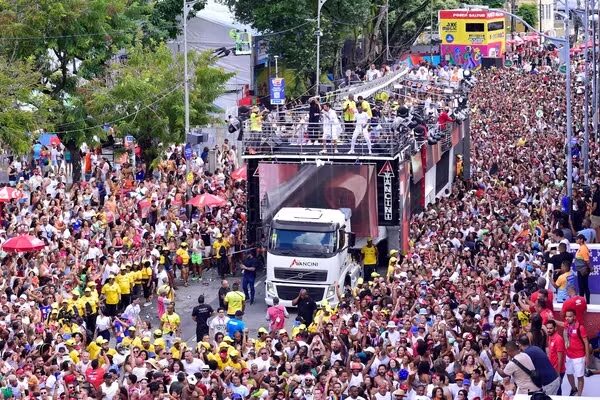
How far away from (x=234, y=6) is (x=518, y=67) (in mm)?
25957

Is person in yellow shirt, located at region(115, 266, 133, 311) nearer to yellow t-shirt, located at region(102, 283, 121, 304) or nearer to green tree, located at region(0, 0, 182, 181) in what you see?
yellow t-shirt, located at region(102, 283, 121, 304)

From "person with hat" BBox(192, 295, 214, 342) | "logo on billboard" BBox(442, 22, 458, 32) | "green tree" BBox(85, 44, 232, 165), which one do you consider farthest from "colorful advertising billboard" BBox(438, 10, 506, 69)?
"person with hat" BBox(192, 295, 214, 342)

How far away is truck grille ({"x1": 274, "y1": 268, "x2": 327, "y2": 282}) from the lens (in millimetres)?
33438

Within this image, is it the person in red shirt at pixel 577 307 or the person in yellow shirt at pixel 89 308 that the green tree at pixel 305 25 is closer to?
the person in yellow shirt at pixel 89 308

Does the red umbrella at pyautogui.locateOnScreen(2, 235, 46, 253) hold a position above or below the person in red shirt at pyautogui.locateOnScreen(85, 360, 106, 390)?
above

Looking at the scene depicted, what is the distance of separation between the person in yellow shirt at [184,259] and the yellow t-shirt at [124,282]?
3446mm

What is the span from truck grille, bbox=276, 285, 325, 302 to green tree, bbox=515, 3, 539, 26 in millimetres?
101717

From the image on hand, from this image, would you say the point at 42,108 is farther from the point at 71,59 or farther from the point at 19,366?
the point at 19,366

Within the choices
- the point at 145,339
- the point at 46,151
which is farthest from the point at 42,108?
the point at 145,339

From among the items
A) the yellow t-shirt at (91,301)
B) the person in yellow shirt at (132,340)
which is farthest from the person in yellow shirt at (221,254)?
the person in yellow shirt at (132,340)

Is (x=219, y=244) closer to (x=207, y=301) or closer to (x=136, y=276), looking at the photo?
(x=207, y=301)

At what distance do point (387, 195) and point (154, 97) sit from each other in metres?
17.5

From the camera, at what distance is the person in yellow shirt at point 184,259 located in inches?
1446

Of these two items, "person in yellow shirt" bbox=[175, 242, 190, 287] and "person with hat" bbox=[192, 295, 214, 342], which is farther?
"person in yellow shirt" bbox=[175, 242, 190, 287]
